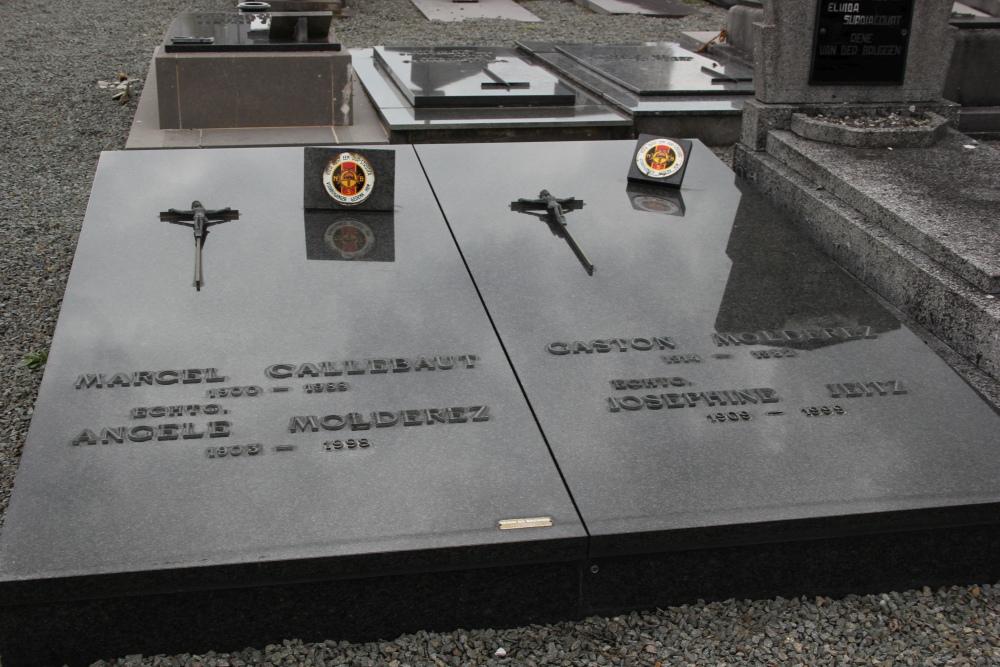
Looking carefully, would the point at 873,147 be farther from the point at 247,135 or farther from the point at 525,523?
the point at 247,135

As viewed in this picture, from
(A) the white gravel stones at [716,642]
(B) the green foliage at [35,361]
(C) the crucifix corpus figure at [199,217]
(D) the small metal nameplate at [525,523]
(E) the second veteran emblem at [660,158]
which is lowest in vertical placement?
Result: (A) the white gravel stones at [716,642]

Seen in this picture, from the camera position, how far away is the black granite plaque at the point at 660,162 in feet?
14.4

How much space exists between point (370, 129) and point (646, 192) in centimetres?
274

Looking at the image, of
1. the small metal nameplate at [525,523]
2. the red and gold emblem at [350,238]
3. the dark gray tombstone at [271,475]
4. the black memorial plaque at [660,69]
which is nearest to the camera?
the dark gray tombstone at [271,475]

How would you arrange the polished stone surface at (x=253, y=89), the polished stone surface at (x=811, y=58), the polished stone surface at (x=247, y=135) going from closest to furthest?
1. the polished stone surface at (x=811, y=58)
2. the polished stone surface at (x=247, y=135)
3. the polished stone surface at (x=253, y=89)

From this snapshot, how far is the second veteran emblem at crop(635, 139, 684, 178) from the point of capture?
14.4ft

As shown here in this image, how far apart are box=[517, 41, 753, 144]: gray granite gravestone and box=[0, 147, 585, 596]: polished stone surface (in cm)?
330

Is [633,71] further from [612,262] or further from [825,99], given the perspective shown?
[612,262]

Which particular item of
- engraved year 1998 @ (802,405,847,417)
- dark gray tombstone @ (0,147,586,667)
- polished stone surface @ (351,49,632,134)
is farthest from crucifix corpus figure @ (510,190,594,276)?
polished stone surface @ (351,49,632,134)

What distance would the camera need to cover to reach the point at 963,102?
677cm

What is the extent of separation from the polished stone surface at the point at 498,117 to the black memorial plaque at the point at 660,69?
→ 558 millimetres

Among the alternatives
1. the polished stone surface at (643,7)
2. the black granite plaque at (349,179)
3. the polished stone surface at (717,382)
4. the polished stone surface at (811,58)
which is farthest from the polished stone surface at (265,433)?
the polished stone surface at (643,7)

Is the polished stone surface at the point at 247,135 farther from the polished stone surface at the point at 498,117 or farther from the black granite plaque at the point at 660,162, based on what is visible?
the black granite plaque at the point at 660,162

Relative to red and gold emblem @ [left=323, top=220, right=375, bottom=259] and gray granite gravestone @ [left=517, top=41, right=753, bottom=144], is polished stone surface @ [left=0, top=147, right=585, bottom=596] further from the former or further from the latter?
gray granite gravestone @ [left=517, top=41, right=753, bottom=144]
